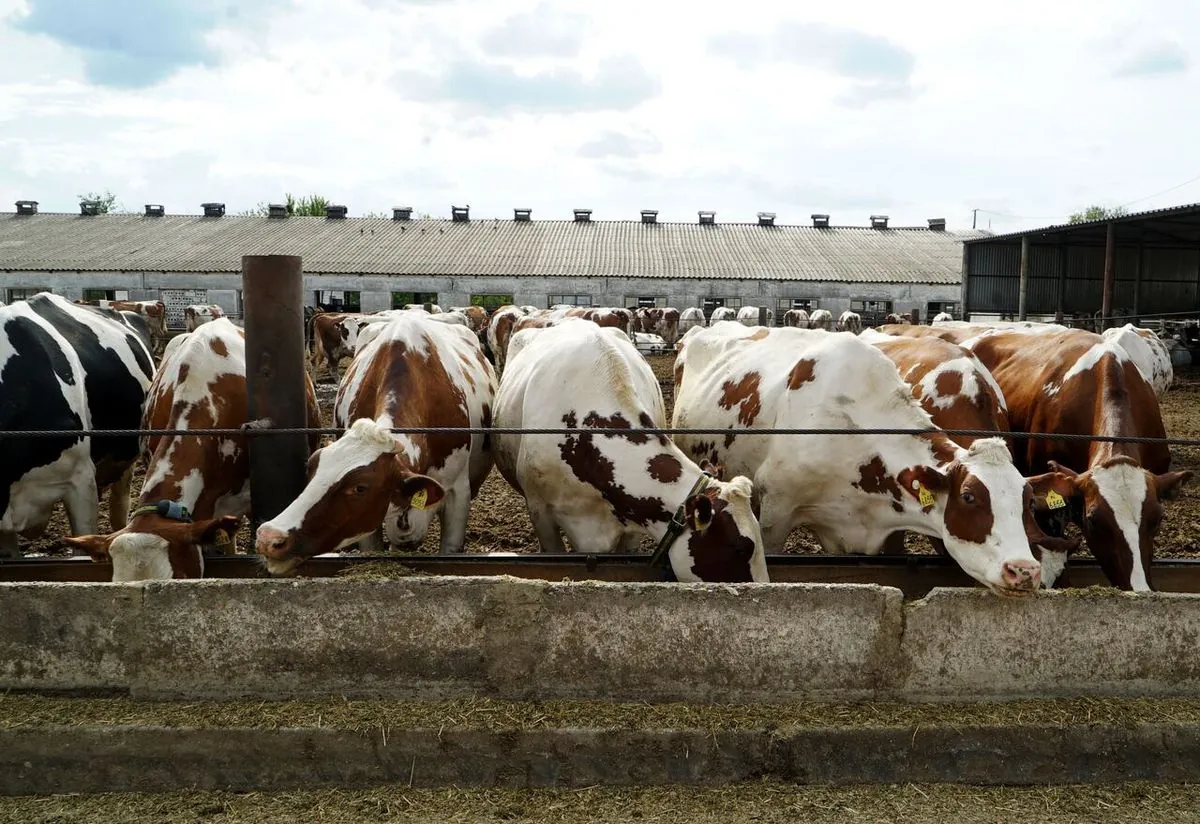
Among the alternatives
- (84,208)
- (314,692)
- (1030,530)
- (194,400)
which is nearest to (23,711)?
(314,692)

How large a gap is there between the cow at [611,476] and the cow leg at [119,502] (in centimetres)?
327

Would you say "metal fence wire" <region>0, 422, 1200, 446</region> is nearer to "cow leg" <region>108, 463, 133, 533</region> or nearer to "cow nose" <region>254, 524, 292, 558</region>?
"cow nose" <region>254, 524, 292, 558</region>

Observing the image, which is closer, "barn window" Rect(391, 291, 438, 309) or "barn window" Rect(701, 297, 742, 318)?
"barn window" Rect(391, 291, 438, 309)

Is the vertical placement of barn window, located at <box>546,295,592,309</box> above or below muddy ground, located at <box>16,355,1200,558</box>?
above

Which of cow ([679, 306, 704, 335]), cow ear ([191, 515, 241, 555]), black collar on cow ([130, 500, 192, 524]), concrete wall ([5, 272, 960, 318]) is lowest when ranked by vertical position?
cow ear ([191, 515, 241, 555])

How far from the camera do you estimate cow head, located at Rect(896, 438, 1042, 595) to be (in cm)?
390

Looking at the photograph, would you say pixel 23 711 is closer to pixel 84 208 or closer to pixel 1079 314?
pixel 1079 314

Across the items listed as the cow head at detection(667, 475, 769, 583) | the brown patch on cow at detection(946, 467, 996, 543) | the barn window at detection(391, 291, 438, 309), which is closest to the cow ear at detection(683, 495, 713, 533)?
the cow head at detection(667, 475, 769, 583)

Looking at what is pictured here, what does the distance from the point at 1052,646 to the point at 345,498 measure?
3.12 metres

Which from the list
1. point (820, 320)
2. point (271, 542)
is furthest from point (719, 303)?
point (271, 542)

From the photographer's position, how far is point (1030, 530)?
429cm

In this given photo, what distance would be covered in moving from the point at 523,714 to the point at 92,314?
21.1 feet

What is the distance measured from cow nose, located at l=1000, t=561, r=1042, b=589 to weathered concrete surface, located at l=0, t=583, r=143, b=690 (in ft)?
11.5

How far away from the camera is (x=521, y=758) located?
349 centimetres
